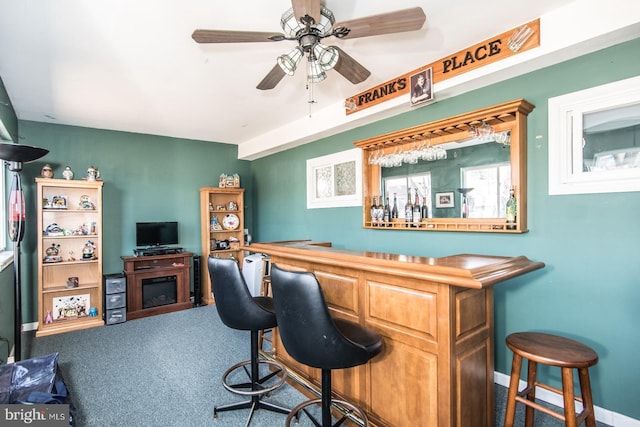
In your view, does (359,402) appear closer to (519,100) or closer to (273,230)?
(519,100)

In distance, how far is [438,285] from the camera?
155cm

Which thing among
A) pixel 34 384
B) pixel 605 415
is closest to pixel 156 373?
pixel 34 384

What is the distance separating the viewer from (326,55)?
1.93 m

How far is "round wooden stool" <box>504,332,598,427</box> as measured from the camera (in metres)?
1.50

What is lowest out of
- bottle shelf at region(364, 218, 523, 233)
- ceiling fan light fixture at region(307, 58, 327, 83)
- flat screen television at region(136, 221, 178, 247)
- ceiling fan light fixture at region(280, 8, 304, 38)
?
flat screen television at region(136, 221, 178, 247)

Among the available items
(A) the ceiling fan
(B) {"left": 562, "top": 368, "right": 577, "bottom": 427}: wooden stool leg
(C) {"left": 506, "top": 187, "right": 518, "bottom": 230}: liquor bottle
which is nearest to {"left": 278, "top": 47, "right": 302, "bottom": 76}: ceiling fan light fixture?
(A) the ceiling fan

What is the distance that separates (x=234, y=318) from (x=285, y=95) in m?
2.41

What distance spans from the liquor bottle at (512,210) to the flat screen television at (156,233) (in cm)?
456

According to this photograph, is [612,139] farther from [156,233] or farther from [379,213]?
[156,233]

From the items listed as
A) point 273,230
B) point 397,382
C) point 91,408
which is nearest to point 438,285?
point 397,382

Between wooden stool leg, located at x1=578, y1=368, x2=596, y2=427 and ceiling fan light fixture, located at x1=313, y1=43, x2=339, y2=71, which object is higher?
ceiling fan light fixture, located at x1=313, y1=43, x2=339, y2=71

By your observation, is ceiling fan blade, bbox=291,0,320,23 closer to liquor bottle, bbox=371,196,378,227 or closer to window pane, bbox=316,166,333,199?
liquor bottle, bbox=371,196,378,227

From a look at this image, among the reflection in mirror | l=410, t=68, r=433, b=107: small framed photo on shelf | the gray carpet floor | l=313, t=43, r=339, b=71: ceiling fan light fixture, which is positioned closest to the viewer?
l=313, t=43, r=339, b=71: ceiling fan light fixture

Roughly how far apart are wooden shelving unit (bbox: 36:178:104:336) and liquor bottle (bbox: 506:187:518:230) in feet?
15.5
